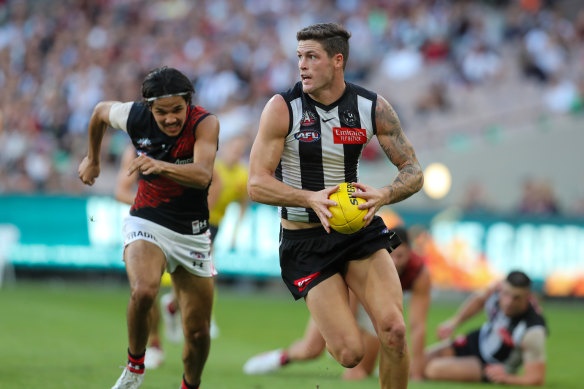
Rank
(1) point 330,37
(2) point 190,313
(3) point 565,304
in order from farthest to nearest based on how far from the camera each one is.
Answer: (3) point 565,304 → (2) point 190,313 → (1) point 330,37

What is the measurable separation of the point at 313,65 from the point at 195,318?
7.12 feet

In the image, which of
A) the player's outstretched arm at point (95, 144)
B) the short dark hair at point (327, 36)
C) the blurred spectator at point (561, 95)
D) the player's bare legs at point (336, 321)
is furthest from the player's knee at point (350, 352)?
the blurred spectator at point (561, 95)

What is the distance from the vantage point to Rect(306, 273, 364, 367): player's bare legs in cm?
573

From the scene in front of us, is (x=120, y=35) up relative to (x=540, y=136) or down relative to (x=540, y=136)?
up

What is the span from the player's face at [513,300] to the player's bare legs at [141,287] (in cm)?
424

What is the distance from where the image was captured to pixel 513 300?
9195 millimetres

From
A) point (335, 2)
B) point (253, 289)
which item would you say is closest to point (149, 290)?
point (253, 289)

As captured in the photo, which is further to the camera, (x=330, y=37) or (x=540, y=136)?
(x=540, y=136)

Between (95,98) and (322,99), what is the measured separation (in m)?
18.0

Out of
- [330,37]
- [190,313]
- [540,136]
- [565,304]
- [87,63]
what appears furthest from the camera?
[87,63]

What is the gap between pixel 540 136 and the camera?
2230cm

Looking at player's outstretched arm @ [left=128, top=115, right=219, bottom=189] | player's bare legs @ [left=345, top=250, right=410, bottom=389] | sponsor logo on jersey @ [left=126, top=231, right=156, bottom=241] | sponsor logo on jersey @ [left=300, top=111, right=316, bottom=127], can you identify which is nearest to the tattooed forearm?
player's bare legs @ [left=345, top=250, right=410, bottom=389]

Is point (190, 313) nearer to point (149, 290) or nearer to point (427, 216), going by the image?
point (149, 290)

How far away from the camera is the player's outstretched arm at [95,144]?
22.7 ft
